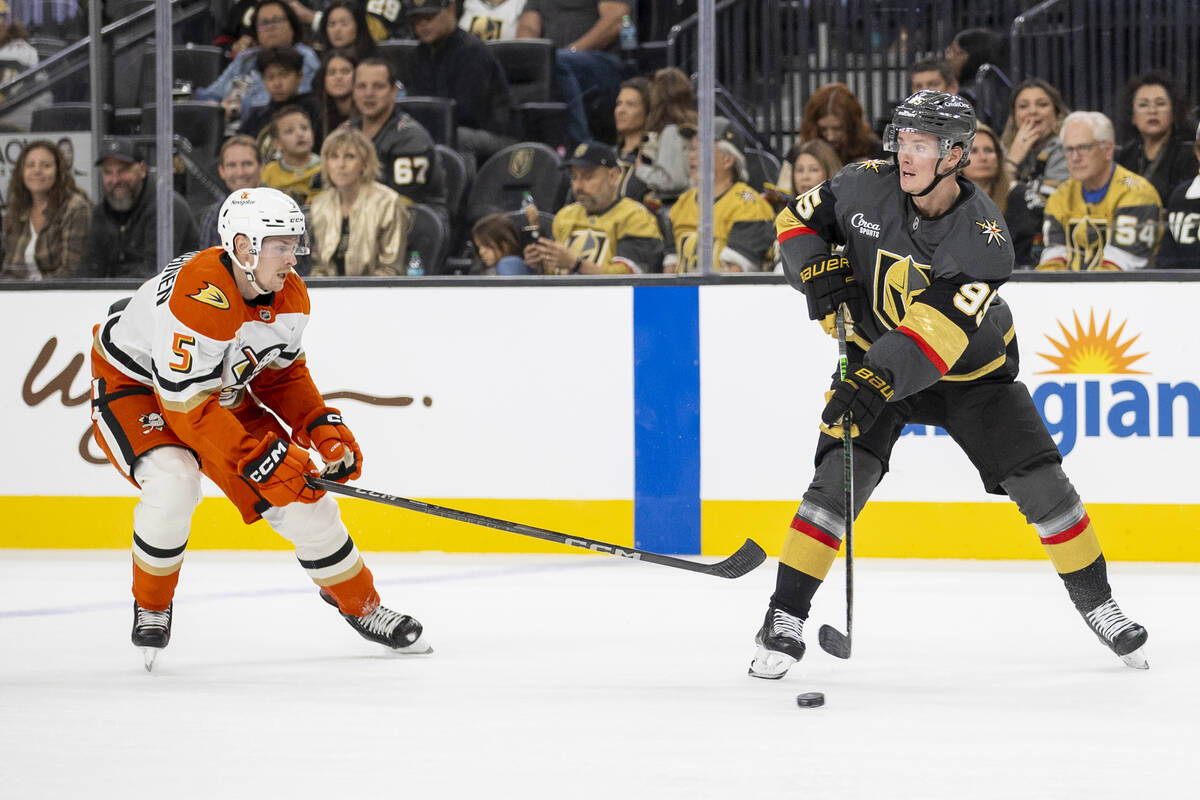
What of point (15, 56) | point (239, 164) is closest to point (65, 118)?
Result: point (15, 56)

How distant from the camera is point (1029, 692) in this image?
298 cm

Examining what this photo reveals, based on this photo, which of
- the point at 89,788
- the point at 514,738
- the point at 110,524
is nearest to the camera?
the point at 89,788

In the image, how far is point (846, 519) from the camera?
3.07 metres

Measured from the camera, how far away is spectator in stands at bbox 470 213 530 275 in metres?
4.89

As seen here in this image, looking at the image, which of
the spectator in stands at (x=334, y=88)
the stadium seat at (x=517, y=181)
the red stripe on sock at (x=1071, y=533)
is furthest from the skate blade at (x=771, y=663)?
the spectator in stands at (x=334, y=88)

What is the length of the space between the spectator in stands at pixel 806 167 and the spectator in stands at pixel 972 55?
1.59 feet

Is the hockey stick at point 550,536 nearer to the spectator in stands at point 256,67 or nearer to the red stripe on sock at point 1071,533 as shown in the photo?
the red stripe on sock at point 1071,533

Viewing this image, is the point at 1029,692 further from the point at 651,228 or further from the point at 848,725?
the point at 651,228

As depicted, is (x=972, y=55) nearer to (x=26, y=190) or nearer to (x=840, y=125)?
(x=840, y=125)

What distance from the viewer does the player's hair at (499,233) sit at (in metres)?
4.93

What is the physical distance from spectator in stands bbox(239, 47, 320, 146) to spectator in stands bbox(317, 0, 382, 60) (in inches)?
5.2

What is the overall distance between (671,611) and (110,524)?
207 centimetres

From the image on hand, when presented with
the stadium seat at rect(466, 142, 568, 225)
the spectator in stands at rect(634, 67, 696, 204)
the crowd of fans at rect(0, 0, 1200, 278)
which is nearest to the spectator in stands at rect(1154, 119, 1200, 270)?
the crowd of fans at rect(0, 0, 1200, 278)

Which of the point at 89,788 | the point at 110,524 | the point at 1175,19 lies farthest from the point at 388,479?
the point at 1175,19
